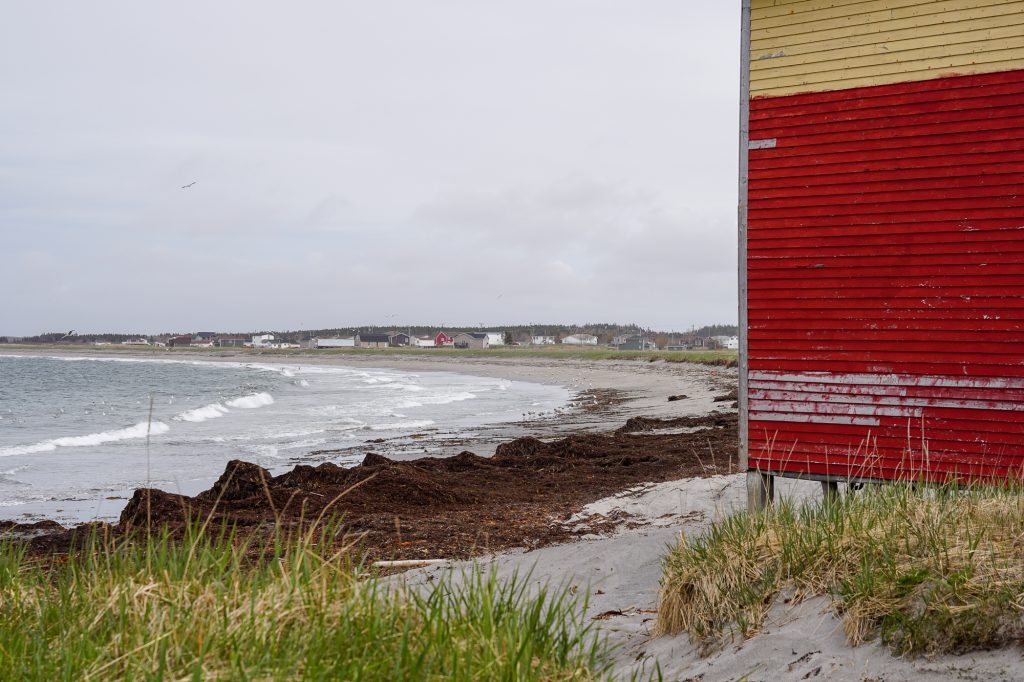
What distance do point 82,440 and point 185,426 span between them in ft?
13.6

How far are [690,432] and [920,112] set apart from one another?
11482 millimetres

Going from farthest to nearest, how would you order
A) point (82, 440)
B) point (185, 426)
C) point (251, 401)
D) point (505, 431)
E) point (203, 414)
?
point (251, 401) → point (203, 414) → point (185, 426) → point (82, 440) → point (505, 431)

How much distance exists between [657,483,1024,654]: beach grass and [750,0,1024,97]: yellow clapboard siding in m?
4.46

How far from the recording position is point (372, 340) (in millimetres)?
161875

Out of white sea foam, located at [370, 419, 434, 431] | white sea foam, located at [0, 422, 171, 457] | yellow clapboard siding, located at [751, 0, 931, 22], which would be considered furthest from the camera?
white sea foam, located at [370, 419, 434, 431]

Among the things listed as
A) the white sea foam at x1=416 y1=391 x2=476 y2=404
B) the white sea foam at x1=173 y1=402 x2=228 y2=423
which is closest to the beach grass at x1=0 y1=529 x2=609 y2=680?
the white sea foam at x1=173 y1=402 x2=228 y2=423

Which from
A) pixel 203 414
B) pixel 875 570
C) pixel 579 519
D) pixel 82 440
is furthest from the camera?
pixel 203 414

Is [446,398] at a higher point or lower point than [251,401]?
higher

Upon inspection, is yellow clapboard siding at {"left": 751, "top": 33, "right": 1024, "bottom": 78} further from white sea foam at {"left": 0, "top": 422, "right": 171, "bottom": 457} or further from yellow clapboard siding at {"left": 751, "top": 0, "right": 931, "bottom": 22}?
white sea foam at {"left": 0, "top": 422, "right": 171, "bottom": 457}

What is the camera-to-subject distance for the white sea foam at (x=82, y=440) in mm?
21972

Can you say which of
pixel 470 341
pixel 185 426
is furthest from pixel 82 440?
pixel 470 341

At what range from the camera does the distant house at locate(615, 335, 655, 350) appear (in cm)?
13138

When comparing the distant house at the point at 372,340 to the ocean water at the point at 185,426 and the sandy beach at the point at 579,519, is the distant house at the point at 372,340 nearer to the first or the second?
the ocean water at the point at 185,426

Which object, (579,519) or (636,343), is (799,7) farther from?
(636,343)
